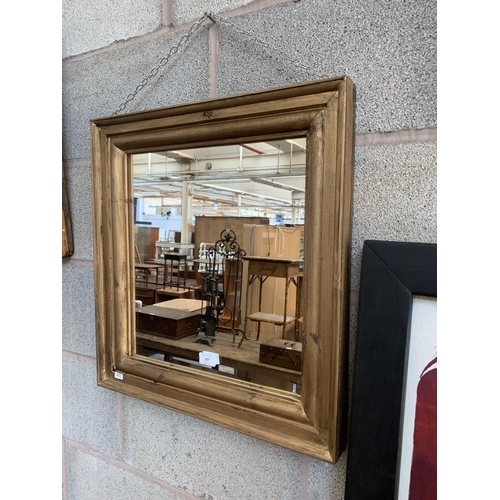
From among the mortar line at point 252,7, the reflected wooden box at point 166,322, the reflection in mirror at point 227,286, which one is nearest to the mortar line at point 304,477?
the reflection in mirror at point 227,286

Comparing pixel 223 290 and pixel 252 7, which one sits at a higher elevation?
pixel 252 7

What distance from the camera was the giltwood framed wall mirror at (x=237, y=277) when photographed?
46 centimetres

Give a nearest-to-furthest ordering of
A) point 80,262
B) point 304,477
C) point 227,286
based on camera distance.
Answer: point 304,477 → point 227,286 → point 80,262

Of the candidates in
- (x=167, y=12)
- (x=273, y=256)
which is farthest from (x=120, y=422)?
(x=167, y=12)

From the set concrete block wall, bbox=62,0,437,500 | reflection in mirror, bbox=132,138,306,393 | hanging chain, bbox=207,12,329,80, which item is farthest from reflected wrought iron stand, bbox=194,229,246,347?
hanging chain, bbox=207,12,329,80

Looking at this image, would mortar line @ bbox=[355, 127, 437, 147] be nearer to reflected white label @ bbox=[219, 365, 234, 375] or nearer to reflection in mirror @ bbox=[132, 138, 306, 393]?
reflection in mirror @ bbox=[132, 138, 306, 393]

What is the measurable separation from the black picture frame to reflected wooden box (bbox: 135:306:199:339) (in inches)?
11.8

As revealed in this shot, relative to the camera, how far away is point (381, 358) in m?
0.43

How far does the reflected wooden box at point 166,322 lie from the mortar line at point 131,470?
28cm

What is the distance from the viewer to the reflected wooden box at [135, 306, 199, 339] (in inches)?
24.8

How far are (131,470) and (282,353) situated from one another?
1.45 feet

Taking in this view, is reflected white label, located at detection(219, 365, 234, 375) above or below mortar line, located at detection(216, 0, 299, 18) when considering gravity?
below

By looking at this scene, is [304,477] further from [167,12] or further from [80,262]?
[167,12]
